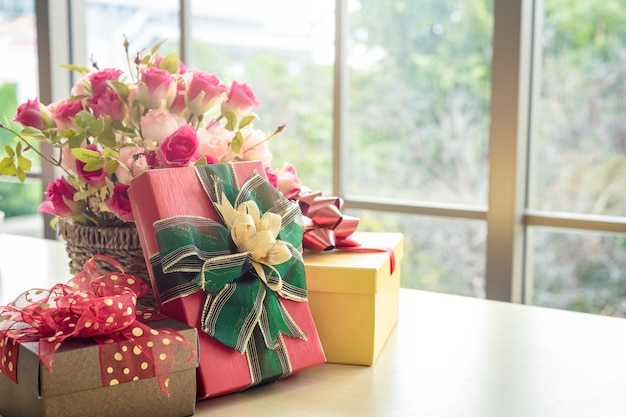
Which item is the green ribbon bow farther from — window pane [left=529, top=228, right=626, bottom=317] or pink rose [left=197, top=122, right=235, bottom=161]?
window pane [left=529, top=228, right=626, bottom=317]

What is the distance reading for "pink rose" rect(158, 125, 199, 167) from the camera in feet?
2.87

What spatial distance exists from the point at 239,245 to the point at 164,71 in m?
0.26

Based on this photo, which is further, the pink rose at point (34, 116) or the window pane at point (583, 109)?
the window pane at point (583, 109)

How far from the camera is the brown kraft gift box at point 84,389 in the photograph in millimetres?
663

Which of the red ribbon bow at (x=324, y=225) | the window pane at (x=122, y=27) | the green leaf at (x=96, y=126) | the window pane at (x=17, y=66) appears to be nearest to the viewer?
the green leaf at (x=96, y=126)

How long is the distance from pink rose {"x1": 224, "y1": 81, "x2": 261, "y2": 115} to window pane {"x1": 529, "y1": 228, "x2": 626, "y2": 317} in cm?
203

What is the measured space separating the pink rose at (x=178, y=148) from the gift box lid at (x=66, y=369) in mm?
264

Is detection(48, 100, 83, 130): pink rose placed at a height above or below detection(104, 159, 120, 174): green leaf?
above

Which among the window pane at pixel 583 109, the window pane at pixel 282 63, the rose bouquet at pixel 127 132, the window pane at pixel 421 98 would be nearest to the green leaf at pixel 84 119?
the rose bouquet at pixel 127 132

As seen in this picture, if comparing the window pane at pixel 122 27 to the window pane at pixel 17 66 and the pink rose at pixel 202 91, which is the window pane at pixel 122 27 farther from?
the pink rose at pixel 202 91

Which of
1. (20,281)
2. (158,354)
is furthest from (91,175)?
(20,281)

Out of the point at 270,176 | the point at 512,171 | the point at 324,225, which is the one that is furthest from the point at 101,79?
the point at 512,171

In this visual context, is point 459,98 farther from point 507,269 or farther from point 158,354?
point 158,354

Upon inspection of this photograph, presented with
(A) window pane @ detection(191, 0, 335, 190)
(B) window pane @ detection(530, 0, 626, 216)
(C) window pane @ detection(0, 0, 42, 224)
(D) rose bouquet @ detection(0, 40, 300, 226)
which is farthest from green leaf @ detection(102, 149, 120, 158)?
(C) window pane @ detection(0, 0, 42, 224)
